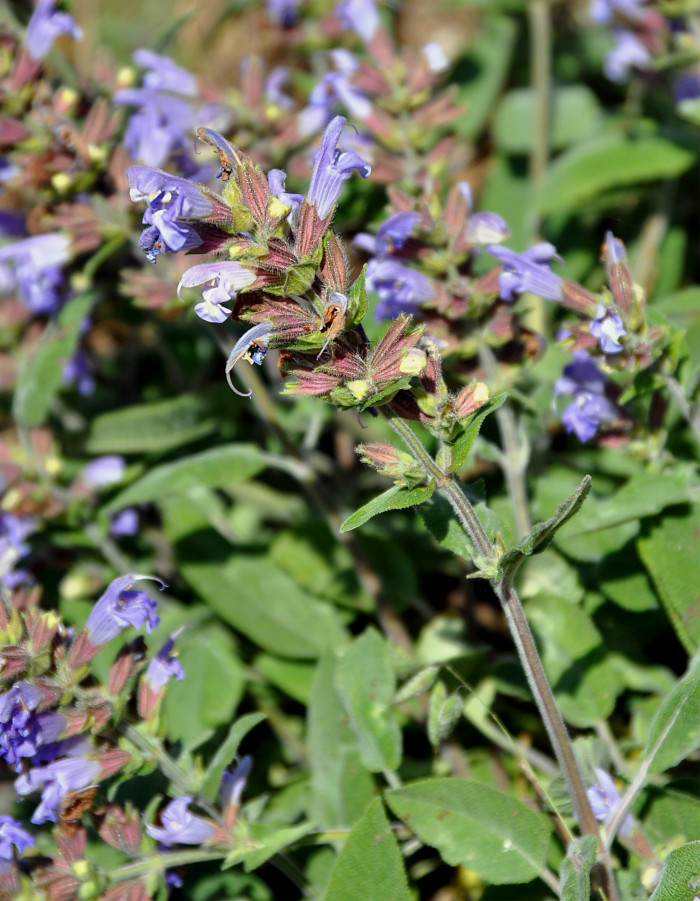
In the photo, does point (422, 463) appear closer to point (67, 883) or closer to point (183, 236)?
point (183, 236)

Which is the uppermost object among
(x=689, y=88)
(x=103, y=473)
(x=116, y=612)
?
(x=689, y=88)

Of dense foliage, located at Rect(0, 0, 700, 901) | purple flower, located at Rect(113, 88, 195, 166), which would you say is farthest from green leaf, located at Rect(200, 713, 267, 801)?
purple flower, located at Rect(113, 88, 195, 166)

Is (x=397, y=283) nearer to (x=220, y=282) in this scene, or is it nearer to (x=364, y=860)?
(x=220, y=282)

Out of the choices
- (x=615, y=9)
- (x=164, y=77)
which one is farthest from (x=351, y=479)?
(x=615, y=9)

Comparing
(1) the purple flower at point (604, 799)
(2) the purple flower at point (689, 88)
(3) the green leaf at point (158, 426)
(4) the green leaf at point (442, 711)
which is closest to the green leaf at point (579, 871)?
(1) the purple flower at point (604, 799)

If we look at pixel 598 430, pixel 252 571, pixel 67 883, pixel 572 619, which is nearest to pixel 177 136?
pixel 252 571

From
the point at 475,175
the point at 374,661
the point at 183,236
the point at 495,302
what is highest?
the point at 183,236
